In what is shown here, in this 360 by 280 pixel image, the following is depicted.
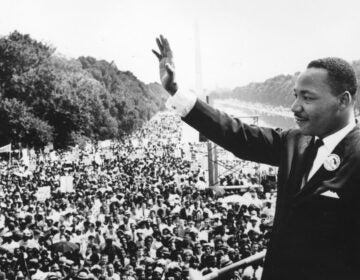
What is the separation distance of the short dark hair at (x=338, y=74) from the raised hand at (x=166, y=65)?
0.57m

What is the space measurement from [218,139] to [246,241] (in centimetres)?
797

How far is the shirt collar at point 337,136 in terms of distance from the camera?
1.58 m

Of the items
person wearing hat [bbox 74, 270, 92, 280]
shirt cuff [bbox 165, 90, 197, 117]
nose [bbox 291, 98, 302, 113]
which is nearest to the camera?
nose [bbox 291, 98, 302, 113]

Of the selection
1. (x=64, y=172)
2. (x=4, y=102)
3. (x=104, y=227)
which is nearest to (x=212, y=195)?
(x=104, y=227)

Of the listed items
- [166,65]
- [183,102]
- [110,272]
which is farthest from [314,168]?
[110,272]

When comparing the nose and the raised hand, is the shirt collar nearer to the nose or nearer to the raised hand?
the nose

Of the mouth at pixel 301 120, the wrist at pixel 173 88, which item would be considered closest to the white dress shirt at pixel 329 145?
the mouth at pixel 301 120

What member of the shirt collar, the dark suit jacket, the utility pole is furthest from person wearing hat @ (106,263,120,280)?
the utility pole

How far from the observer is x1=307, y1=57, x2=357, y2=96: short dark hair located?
60.3 inches

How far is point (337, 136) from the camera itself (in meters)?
1.58

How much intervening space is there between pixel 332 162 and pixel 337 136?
11 cm

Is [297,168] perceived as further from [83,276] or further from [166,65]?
[83,276]

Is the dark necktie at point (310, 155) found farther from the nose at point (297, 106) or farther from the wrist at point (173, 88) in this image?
the wrist at point (173, 88)

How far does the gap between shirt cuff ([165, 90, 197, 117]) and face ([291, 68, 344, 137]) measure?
0.39m
